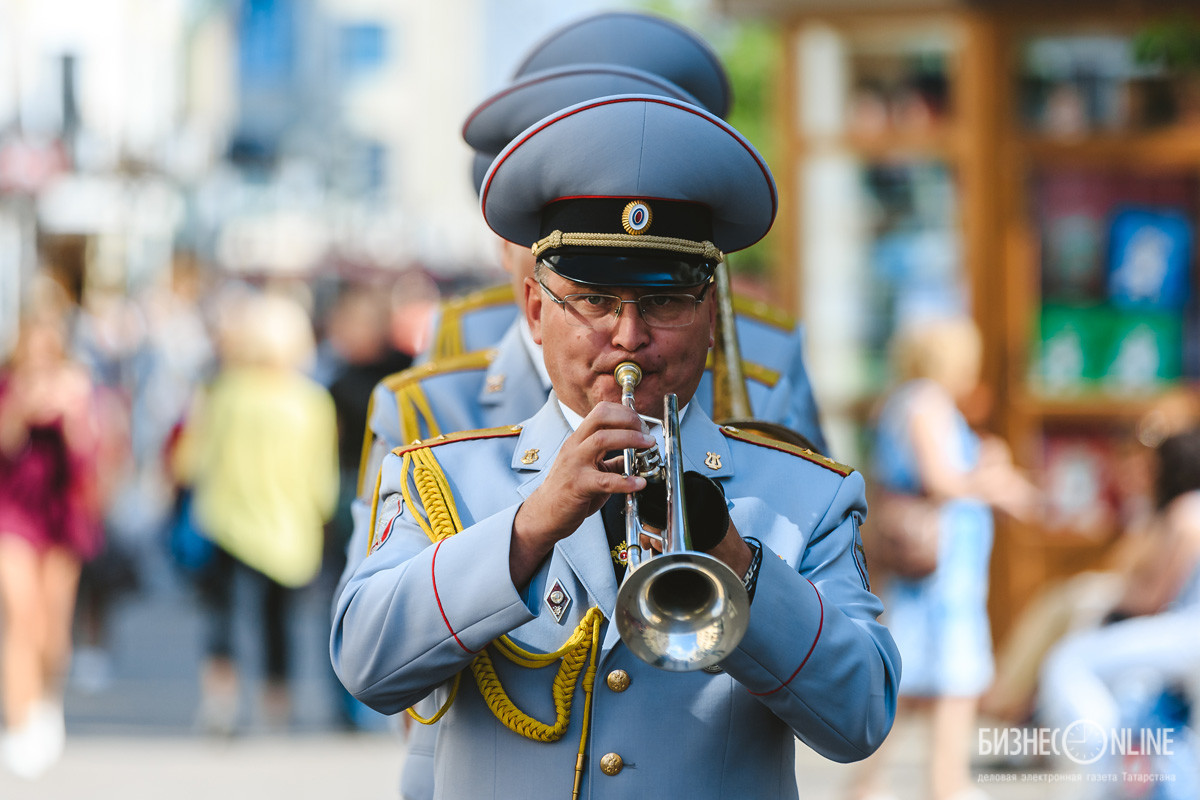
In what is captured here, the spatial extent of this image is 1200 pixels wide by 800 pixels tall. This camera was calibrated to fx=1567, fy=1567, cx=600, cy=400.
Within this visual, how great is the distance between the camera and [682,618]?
1.97 metres

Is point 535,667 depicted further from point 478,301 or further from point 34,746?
point 34,746

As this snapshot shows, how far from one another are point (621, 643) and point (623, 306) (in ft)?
1.61

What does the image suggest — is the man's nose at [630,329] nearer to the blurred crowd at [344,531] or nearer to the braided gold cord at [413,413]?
the braided gold cord at [413,413]

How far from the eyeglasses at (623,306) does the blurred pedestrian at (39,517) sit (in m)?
5.60

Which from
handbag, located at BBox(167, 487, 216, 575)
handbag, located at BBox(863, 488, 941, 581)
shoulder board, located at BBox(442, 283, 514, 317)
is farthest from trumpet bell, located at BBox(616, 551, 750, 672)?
handbag, located at BBox(167, 487, 216, 575)

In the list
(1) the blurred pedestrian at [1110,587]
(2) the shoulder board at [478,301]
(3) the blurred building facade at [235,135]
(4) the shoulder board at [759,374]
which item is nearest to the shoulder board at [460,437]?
(4) the shoulder board at [759,374]

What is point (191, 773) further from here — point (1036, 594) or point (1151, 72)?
point (1151, 72)

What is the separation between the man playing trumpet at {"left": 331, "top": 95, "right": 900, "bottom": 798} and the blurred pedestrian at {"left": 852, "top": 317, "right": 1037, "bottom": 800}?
3.85 meters

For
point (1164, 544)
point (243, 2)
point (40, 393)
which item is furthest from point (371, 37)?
point (1164, 544)

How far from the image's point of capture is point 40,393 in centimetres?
771

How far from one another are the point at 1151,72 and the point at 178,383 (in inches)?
330

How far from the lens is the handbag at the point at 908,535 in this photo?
617cm

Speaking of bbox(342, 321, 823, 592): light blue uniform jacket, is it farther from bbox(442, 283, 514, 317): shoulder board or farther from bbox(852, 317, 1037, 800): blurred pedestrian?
bbox(852, 317, 1037, 800): blurred pedestrian

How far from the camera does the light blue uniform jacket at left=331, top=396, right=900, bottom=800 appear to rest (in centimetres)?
213
